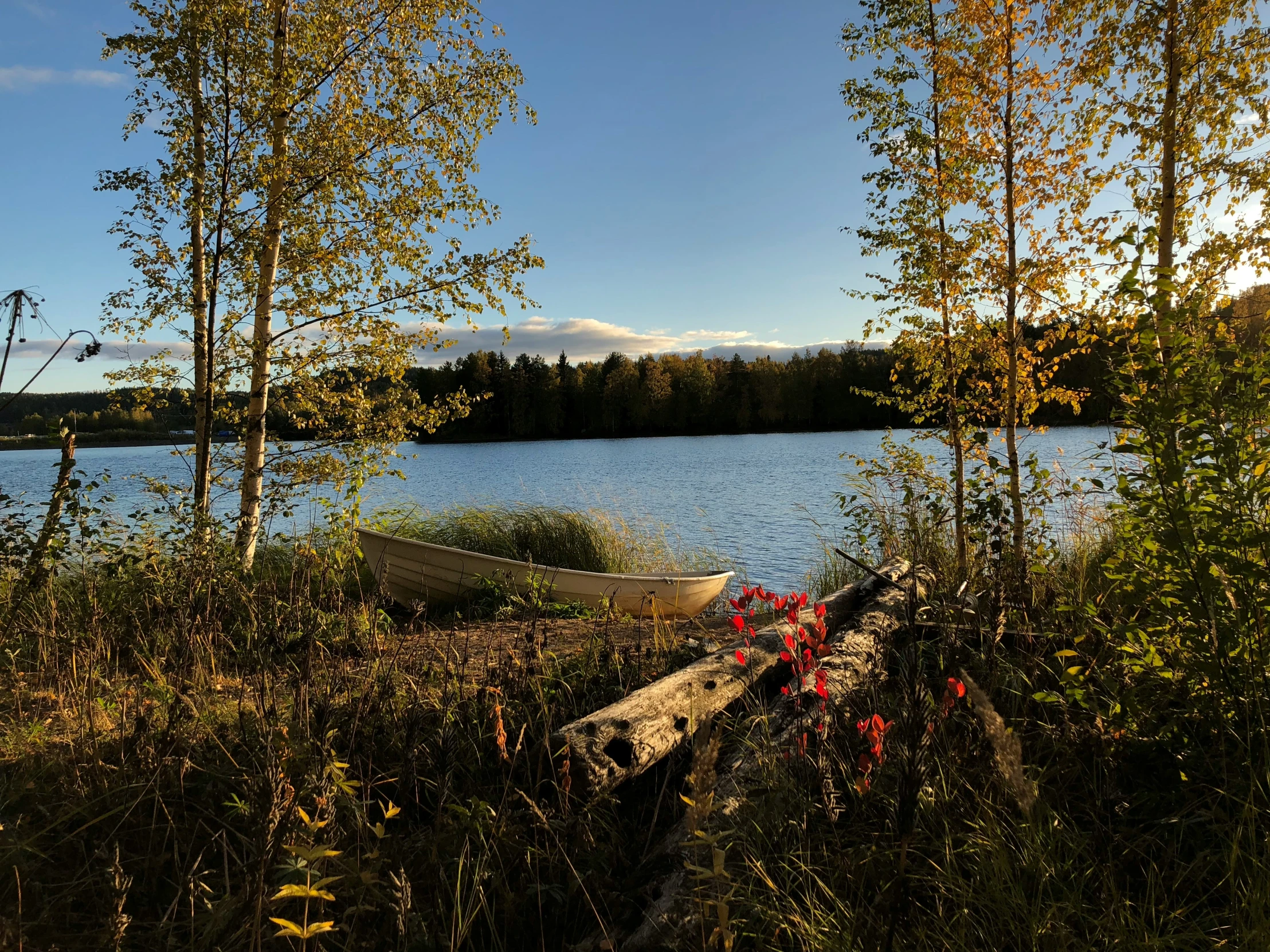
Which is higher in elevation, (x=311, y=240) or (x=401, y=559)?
(x=311, y=240)

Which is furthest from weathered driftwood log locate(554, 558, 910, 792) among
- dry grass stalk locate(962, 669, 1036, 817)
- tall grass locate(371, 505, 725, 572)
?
tall grass locate(371, 505, 725, 572)

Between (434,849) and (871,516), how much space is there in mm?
6655

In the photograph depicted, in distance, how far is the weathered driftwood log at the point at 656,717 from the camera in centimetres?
288

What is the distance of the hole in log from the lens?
297 cm

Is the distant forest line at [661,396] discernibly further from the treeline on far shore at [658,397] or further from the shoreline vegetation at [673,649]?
the shoreline vegetation at [673,649]

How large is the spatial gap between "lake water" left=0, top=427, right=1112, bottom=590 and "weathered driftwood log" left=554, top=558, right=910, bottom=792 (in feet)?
6.82

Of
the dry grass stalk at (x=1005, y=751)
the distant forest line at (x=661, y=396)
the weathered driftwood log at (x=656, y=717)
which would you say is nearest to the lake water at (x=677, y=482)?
the weathered driftwood log at (x=656, y=717)

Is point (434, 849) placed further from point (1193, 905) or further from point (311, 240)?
point (311, 240)

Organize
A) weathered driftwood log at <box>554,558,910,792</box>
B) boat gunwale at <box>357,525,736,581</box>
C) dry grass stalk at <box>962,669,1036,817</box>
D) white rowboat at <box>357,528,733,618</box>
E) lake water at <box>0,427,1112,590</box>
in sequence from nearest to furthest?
1. dry grass stalk at <box>962,669,1036,817</box>
2. weathered driftwood log at <box>554,558,910,792</box>
3. boat gunwale at <box>357,525,736,581</box>
4. white rowboat at <box>357,528,733,618</box>
5. lake water at <box>0,427,1112,590</box>

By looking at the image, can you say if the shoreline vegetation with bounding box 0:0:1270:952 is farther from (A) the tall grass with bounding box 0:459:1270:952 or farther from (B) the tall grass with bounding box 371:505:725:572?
(B) the tall grass with bounding box 371:505:725:572

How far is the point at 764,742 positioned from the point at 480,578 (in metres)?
4.93

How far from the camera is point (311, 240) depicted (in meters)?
7.38

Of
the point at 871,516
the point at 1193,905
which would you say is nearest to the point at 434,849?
the point at 1193,905

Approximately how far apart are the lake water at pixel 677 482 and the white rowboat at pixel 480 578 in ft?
2.93
